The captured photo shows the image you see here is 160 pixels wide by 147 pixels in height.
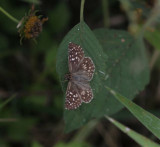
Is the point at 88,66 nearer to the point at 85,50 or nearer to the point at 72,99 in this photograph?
the point at 85,50

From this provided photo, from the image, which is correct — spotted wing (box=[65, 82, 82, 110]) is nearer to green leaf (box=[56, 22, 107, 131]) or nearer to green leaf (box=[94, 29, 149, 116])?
green leaf (box=[56, 22, 107, 131])

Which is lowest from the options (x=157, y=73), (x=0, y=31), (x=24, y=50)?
(x=157, y=73)

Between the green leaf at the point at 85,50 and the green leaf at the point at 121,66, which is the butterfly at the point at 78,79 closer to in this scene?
the green leaf at the point at 85,50

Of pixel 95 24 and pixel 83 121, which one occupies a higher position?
pixel 95 24

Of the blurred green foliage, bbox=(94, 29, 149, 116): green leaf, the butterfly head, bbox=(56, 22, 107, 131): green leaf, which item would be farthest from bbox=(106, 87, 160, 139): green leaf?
the blurred green foliage

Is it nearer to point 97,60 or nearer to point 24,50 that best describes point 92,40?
point 97,60

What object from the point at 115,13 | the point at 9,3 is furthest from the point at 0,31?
the point at 115,13

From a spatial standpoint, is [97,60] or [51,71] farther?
[51,71]

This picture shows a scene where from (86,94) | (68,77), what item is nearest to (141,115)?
(86,94)
